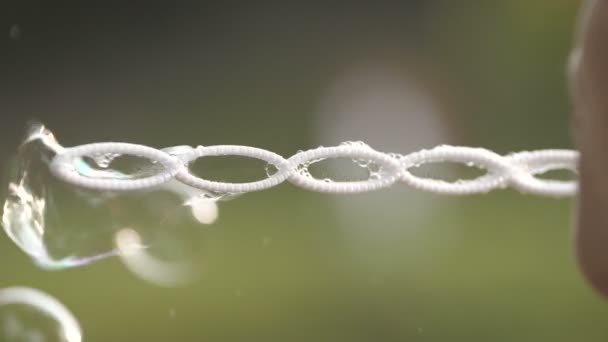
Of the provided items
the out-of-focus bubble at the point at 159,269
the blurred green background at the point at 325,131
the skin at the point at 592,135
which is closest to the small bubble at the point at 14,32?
the blurred green background at the point at 325,131

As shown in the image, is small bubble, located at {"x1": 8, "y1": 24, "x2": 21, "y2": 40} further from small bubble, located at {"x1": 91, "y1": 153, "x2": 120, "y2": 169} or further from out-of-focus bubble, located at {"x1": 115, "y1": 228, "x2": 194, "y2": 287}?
small bubble, located at {"x1": 91, "y1": 153, "x2": 120, "y2": 169}

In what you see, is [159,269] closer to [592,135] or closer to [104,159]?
[104,159]

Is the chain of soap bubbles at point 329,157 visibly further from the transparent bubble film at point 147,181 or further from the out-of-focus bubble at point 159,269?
the out-of-focus bubble at point 159,269

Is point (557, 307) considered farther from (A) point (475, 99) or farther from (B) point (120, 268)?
(B) point (120, 268)

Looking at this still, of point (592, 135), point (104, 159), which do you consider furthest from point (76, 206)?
point (592, 135)

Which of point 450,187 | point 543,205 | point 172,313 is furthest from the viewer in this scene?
point 543,205

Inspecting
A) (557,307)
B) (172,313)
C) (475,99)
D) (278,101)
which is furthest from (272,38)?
(557,307)

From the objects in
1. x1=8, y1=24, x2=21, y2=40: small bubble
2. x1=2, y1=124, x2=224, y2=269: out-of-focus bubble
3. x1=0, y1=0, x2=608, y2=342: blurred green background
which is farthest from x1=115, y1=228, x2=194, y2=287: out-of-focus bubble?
x1=8, y1=24, x2=21, y2=40: small bubble
